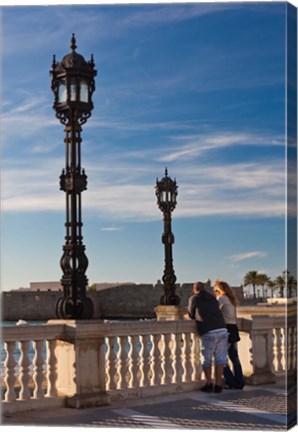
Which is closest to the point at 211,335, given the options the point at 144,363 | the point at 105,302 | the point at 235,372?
the point at 235,372

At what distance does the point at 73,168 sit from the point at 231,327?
2.91m

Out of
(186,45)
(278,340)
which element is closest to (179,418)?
(278,340)

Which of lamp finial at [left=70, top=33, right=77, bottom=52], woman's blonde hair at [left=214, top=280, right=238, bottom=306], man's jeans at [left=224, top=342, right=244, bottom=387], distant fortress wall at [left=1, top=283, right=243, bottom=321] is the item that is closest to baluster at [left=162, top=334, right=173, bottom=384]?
man's jeans at [left=224, top=342, right=244, bottom=387]

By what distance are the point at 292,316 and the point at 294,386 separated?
2.37 feet

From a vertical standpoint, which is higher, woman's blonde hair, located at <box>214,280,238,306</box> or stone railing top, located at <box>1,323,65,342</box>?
woman's blonde hair, located at <box>214,280,238,306</box>

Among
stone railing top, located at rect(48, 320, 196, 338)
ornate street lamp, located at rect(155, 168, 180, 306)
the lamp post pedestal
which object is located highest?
ornate street lamp, located at rect(155, 168, 180, 306)

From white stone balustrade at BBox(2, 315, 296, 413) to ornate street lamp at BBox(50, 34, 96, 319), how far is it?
1.07ft

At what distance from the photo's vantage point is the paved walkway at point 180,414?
880cm

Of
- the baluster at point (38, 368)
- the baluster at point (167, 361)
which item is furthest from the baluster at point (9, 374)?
the baluster at point (167, 361)

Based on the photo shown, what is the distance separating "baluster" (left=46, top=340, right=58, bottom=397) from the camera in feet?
31.4

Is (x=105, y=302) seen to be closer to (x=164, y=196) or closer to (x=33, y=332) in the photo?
(x=164, y=196)

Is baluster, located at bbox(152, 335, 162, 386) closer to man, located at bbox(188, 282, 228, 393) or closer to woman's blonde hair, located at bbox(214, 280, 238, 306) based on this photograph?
man, located at bbox(188, 282, 228, 393)

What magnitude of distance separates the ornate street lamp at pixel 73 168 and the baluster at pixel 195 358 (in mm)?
1718

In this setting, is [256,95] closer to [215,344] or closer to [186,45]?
[186,45]
